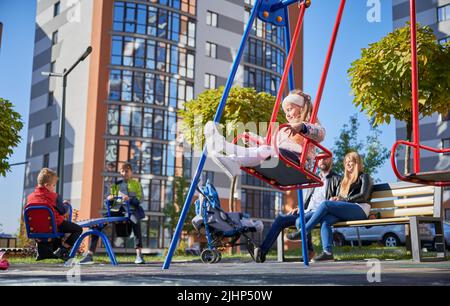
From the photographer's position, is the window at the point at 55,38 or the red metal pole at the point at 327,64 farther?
the window at the point at 55,38

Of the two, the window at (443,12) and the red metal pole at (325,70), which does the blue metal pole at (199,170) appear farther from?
the window at (443,12)

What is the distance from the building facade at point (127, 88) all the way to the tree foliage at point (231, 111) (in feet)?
46.3

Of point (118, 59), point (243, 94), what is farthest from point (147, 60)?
point (243, 94)

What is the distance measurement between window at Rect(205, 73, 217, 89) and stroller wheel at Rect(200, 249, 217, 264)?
2599 cm

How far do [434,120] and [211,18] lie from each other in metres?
14.2

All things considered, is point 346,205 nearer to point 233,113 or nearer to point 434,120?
point 233,113

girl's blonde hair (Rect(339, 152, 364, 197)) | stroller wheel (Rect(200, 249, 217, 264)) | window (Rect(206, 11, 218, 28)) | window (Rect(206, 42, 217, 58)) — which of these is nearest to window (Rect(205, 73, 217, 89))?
window (Rect(206, 42, 217, 58))

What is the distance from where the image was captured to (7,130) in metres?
11.4

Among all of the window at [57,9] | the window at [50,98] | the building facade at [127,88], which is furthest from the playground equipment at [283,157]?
the window at [57,9]

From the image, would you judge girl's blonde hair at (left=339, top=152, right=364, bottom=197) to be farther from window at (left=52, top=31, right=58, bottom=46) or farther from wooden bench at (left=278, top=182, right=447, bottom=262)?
window at (left=52, top=31, right=58, bottom=46)

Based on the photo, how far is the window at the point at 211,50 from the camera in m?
33.0

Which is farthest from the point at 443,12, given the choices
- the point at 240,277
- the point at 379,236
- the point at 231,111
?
the point at 240,277

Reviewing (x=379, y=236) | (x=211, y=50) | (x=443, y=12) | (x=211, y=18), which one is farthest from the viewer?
(x=211, y=18)

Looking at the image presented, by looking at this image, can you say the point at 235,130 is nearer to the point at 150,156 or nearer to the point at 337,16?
the point at 337,16
